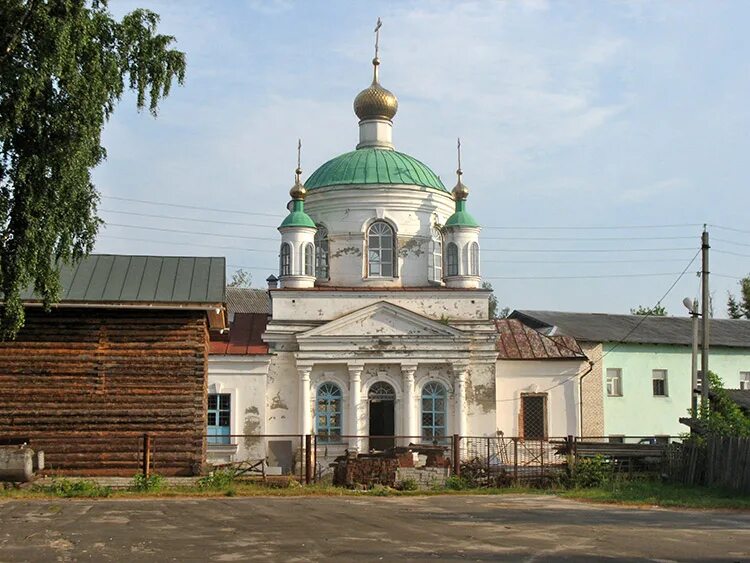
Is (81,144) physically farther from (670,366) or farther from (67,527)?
(670,366)

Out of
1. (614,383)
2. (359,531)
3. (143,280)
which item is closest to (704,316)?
(614,383)

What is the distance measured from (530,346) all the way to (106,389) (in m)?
14.4

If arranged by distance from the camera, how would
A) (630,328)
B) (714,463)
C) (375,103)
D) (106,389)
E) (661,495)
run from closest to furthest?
(661,495) → (714,463) → (106,389) → (375,103) → (630,328)

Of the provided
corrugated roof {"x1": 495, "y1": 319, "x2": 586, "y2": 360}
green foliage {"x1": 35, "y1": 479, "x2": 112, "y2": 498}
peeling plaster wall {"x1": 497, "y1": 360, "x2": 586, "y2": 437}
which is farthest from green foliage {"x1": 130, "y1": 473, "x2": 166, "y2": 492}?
corrugated roof {"x1": 495, "y1": 319, "x2": 586, "y2": 360}

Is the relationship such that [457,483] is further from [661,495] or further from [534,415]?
[534,415]

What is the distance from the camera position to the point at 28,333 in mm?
24609

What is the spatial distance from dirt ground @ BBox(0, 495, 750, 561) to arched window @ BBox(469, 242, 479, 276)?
43.8ft

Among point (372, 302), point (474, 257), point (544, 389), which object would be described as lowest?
point (544, 389)

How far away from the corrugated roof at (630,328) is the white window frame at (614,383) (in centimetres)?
127

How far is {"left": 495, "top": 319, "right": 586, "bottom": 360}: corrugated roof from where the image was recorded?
32938 mm

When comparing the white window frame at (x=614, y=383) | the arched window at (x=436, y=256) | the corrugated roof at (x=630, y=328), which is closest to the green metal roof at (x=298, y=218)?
the arched window at (x=436, y=256)

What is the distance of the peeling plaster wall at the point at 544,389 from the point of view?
32656 mm

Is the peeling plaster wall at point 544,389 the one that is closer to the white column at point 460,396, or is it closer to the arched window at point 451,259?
the white column at point 460,396

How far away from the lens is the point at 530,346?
1318 inches
